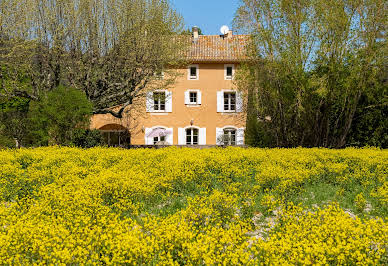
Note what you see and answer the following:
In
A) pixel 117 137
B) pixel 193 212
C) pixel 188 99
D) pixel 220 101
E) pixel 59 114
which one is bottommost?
pixel 117 137

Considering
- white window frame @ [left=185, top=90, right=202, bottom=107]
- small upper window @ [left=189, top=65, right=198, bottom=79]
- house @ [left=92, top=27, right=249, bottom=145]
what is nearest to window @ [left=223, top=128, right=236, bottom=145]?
house @ [left=92, top=27, right=249, bottom=145]

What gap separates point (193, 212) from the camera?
5809mm

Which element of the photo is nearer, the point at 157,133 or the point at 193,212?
the point at 193,212

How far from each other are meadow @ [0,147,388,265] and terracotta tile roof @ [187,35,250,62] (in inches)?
645

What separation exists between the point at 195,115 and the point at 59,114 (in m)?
13.0

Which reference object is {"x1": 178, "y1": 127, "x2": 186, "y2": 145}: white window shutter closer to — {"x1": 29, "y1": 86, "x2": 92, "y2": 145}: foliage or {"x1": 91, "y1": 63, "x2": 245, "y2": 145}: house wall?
{"x1": 91, "y1": 63, "x2": 245, "y2": 145}: house wall

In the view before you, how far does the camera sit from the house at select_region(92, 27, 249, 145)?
27625 mm

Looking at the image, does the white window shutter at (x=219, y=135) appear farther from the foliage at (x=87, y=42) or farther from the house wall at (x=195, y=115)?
the foliage at (x=87, y=42)

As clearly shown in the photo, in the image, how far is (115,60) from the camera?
1908cm

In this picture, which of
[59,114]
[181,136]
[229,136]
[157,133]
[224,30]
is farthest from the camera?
[224,30]

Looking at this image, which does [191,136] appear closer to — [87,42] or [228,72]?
[228,72]

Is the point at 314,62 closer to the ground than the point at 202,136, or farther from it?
farther from it

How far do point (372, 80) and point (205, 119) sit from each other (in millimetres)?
13705

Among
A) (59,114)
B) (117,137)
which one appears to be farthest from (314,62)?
(117,137)
